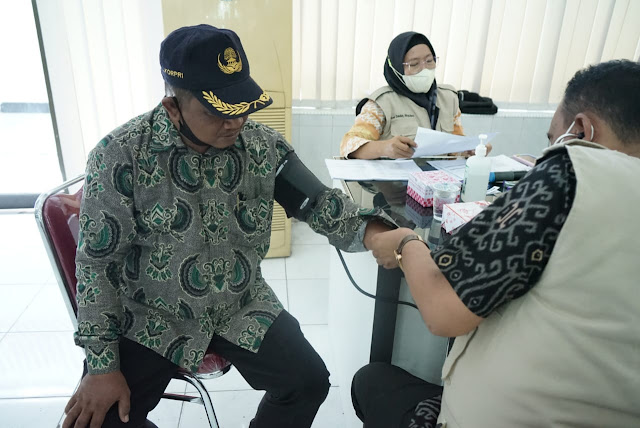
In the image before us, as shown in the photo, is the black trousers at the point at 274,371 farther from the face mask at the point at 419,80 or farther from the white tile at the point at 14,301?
the white tile at the point at 14,301

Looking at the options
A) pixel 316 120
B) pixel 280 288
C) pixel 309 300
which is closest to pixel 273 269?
pixel 280 288

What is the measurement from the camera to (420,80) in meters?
1.79

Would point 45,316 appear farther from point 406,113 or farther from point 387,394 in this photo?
point 406,113

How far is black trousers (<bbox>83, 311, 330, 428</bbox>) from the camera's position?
1.04 metres

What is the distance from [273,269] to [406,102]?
49.4 inches

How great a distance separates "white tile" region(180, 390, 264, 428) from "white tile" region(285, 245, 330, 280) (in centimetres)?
90

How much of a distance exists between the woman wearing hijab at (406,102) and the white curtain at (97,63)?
146cm

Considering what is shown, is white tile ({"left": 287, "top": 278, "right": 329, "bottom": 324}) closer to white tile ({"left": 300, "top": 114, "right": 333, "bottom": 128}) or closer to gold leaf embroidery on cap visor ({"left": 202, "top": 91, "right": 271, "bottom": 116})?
white tile ({"left": 300, "top": 114, "right": 333, "bottom": 128})

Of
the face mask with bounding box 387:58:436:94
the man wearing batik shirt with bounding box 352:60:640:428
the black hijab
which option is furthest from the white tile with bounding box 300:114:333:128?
the man wearing batik shirt with bounding box 352:60:640:428

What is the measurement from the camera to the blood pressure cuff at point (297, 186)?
1132 mm

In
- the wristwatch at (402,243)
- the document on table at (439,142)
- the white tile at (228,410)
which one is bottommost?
the white tile at (228,410)

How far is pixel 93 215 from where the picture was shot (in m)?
0.93

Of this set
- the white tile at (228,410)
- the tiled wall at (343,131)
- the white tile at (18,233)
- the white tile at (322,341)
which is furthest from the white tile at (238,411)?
the white tile at (18,233)

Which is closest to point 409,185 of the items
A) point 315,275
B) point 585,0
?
point 315,275
